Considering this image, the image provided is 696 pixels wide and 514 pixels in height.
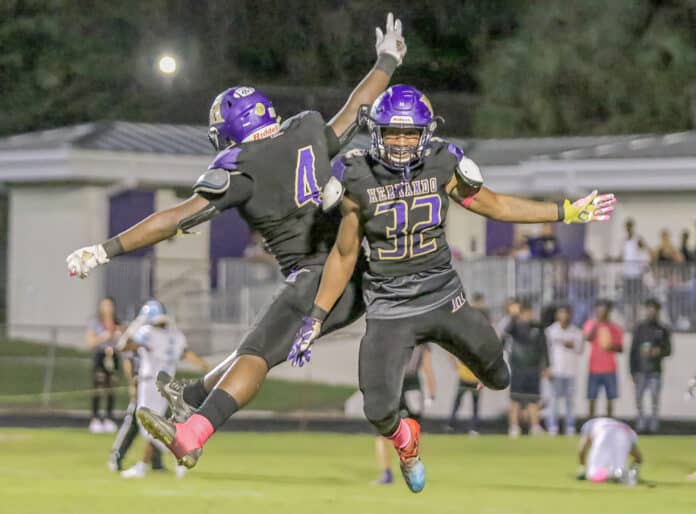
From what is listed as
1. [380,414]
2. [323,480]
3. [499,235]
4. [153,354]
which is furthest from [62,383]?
[380,414]

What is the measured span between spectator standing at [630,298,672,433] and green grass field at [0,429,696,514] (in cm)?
101

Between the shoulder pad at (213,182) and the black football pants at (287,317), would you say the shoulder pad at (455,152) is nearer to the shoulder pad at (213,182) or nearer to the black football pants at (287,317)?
the black football pants at (287,317)

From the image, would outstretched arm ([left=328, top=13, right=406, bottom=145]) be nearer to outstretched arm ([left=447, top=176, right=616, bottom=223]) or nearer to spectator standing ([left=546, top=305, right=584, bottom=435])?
outstretched arm ([left=447, top=176, right=616, bottom=223])

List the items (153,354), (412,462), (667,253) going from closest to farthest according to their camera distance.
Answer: (412,462) → (153,354) → (667,253)

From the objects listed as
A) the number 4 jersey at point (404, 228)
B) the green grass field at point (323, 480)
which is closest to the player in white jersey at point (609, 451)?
the green grass field at point (323, 480)

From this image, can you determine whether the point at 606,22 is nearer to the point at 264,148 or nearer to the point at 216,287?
the point at 216,287

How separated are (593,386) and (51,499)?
32.1 feet

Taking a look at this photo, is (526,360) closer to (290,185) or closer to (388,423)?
(388,423)

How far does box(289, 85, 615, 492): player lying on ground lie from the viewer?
914 cm

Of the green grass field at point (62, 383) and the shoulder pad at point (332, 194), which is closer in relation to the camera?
the shoulder pad at point (332, 194)

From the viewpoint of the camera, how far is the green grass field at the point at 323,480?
13.3 m

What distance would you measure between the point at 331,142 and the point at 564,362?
12.5m

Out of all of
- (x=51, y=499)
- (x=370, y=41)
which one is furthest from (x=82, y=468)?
(x=370, y=41)

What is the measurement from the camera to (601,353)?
2169cm
